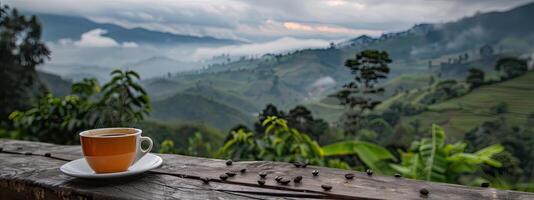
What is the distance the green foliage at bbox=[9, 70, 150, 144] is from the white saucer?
1655 millimetres

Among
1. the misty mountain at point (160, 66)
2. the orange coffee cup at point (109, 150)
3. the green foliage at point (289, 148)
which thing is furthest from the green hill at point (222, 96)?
the orange coffee cup at point (109, 150)

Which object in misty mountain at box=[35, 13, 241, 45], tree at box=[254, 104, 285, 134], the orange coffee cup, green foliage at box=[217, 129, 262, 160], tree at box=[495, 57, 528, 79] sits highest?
misty mountain at box=[35, 13, 241, 45]

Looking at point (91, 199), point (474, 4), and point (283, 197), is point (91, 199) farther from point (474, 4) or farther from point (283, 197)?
point (474, 4)

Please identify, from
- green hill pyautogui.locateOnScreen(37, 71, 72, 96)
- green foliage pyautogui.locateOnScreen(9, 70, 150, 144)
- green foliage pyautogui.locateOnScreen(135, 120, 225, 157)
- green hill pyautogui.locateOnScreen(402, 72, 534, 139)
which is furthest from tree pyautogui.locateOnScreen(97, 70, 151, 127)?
green hill pyautogui.locateOnScreen(402, 72, 534, 139)

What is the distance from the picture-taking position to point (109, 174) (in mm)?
737

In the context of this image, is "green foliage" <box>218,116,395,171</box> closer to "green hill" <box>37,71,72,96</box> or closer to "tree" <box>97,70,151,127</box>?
"tree" <box>97,70,151,127</box>

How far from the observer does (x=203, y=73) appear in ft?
11.7

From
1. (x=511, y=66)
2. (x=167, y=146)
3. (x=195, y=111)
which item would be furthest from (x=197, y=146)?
(x=511, y=66)

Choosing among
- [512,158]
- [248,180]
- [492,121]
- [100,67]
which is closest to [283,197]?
[248,180]

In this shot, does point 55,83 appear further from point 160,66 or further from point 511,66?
point 511,66

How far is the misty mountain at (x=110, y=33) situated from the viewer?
3676mm

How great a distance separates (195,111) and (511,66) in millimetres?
2264

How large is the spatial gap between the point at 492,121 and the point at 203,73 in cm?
219

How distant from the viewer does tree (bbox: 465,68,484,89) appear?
2828 mm
